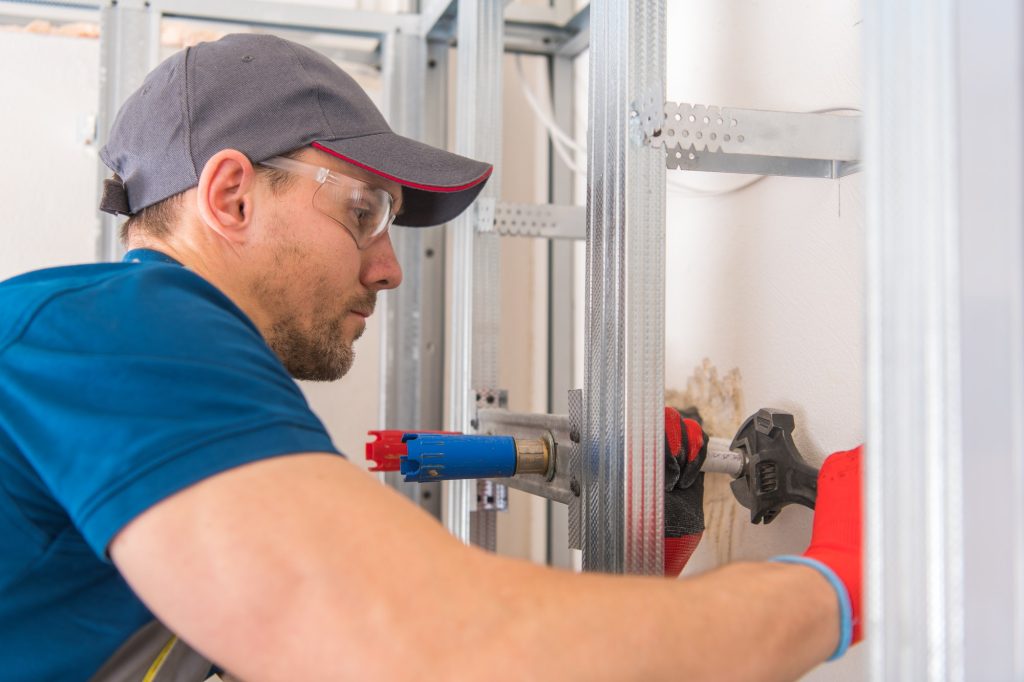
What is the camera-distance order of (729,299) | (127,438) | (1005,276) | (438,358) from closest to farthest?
(1005,276)
(127,438)
(729,299)
(438,358)

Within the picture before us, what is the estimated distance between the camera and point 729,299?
1.35 m

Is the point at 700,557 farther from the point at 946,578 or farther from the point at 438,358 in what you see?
the point at 946,578

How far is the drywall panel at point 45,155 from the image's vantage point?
1733 mm

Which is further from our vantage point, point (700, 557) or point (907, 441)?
point (700, 557)

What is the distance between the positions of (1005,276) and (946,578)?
0.56ft

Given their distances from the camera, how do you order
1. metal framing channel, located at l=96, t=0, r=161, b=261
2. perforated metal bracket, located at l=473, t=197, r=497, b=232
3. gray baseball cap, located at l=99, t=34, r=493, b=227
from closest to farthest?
gray baseball cap, located at l=99, t=34, r=493, b=227
perforated metal bracket, located at l=473, t=197, r=497, b=232
metal framing channel, located at l=96, t=0, r=161, b=261

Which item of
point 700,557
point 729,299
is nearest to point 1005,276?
point 729,299

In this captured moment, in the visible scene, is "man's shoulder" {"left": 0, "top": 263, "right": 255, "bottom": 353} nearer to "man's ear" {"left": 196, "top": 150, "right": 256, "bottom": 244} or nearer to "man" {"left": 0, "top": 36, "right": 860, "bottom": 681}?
"man" {"left": 0, "top": 36, "right": 860, "bottom": 681}

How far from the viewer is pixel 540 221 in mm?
1592

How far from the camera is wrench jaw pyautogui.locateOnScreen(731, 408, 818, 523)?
43.1 inches

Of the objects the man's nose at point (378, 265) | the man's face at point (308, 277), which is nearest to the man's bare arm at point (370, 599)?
the man's face at point (308, 277)

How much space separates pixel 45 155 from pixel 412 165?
1.02 meters

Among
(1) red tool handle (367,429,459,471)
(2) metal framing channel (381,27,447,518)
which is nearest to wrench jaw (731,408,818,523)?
(1) red tool handle (367,429,459,471)

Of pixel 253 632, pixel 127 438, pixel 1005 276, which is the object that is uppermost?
pixel 1005 276
